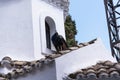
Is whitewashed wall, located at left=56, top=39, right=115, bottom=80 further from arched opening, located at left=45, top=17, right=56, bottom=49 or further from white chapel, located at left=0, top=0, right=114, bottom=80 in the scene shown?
arched opening, located at left=45, top=17, right=56, bottom=49

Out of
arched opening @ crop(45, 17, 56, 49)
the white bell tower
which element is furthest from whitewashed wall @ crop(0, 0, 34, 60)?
arched opening @ crop(45, 17, 56, 49)

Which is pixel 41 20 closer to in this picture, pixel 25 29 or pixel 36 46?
pixel 25 29

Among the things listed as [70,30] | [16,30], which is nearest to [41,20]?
[16,30]

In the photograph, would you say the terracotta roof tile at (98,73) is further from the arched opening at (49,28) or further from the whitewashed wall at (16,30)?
the arched opening at (49,28)

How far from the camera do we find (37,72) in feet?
25.9

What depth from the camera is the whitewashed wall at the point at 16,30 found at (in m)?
9.27

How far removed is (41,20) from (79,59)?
273 cm

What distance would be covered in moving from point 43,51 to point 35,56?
39 centimetres

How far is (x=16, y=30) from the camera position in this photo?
9.51 metres

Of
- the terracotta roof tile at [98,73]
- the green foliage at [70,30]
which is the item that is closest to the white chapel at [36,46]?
the terracotta roof tile at [98,73]

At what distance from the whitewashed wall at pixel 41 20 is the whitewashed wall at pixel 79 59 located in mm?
1974

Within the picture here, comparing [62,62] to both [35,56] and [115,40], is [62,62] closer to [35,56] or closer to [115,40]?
[35,56]

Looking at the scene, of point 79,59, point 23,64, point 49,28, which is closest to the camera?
point 79,59

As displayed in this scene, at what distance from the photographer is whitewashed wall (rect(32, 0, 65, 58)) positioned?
9539 millimetres
